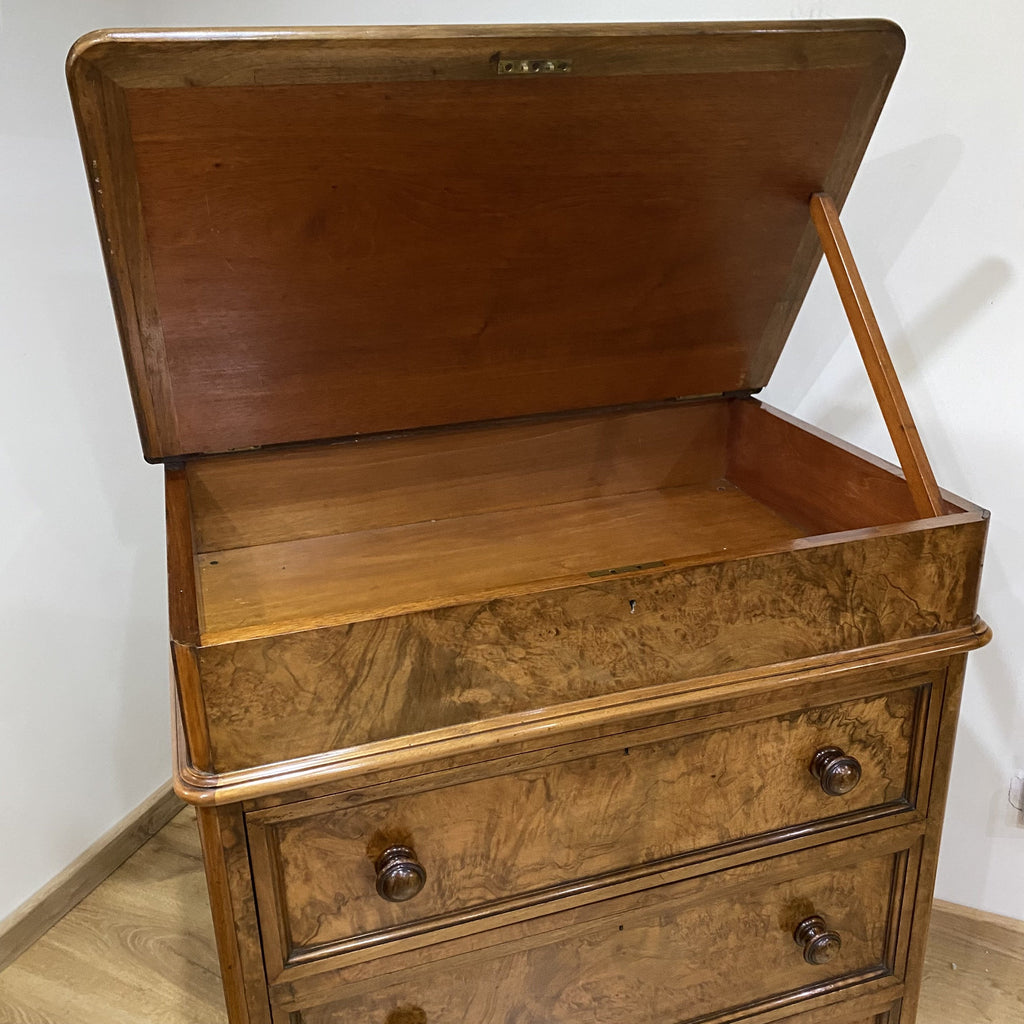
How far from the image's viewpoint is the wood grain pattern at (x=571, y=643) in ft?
2.96

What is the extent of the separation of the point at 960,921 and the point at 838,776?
0.89 metres

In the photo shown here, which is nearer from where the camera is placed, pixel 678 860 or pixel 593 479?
pixel 678 860

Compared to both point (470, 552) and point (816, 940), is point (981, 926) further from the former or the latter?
point (470, 552)

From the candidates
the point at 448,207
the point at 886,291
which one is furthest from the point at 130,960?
the point at 886,291

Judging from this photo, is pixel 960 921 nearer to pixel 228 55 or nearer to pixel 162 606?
pixel 162 606

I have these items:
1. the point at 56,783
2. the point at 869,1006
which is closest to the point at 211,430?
the point at 56,783

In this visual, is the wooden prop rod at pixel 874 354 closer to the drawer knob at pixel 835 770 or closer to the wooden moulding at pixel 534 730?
the wooden moulding at pixel 534 730

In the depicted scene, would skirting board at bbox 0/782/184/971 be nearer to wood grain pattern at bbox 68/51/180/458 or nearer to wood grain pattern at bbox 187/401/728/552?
wood grain pattern at bbox 187/401/728/552

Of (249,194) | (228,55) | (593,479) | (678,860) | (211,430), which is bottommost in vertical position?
(678,860)

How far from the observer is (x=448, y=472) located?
1474mm

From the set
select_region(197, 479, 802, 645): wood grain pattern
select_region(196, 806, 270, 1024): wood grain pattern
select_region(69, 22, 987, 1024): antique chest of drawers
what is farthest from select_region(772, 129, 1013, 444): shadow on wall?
select_region(196, 806, 270, 1024): wood grain pattern

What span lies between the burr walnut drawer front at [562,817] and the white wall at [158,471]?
1.90 ft

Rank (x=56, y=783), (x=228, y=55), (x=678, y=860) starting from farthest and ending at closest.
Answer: (x=56, y=783), (x=678, y=860), (x=228, y=55)

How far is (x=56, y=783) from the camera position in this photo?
5.65ft
